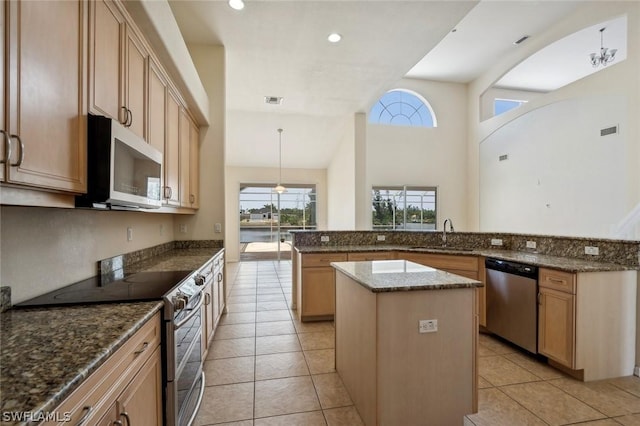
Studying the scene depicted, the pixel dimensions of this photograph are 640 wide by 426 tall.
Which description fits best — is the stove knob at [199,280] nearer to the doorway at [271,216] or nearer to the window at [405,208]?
the window at [405,208]

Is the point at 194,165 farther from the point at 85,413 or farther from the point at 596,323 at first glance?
the point at 596,323

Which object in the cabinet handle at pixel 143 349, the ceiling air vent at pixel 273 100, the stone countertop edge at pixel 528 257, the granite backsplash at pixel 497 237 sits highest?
the ceiling air vent at pixel 273 100

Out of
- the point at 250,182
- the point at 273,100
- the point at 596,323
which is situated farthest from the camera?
the point at 250,182

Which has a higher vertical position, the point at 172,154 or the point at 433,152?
the point at 433,152

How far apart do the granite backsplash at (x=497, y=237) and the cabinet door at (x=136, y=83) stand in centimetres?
251

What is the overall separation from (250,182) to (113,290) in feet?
22.6

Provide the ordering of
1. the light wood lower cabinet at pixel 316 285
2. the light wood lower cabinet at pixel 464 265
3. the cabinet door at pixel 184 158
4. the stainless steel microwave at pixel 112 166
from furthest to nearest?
the light wood lower cabinet at pixel 316 285
the light wood lower cabinet at pixel 464 265
the cabinet door at pixel 184 158
the stainless steel microwave at pixel 112 166

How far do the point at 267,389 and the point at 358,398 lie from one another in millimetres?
738

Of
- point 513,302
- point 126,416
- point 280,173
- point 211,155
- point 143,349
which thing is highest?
point 280,173

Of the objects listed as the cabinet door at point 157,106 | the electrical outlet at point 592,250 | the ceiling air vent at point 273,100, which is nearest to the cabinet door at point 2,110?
the cabinet door at point 157,106

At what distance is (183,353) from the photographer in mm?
1667

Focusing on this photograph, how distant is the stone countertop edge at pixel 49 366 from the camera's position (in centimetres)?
67

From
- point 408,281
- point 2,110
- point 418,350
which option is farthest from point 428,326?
point 2,110

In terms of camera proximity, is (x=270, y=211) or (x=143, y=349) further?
(x=270, y=211)
